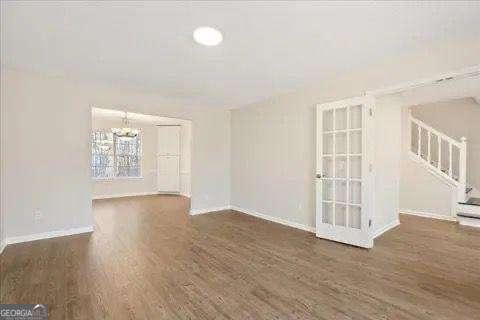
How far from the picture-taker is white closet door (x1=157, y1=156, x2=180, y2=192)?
8.30 meters

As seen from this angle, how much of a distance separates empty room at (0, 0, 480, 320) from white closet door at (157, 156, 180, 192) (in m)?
2.47

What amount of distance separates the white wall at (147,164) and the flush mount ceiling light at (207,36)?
514cm

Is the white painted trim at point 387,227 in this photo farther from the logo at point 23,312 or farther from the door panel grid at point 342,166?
the logo at point 23,312

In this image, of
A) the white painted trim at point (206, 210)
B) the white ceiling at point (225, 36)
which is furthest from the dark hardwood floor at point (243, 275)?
the white ceiling at point (225, 36)

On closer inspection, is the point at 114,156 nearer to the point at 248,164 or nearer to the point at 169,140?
the point at 169,140

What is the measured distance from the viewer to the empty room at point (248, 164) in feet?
7.13

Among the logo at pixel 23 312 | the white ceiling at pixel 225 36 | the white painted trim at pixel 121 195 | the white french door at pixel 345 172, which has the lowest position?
the white painted trim at pixel 121 195

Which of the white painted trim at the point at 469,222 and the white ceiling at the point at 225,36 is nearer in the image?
the white ceiling at the point at 225,36

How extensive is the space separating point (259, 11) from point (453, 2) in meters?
1.61

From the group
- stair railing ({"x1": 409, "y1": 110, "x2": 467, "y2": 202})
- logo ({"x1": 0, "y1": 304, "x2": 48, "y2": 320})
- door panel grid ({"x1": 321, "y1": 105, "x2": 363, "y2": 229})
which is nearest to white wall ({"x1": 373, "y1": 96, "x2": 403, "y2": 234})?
door panel grid ({"x1": 321, "y1": 105, "x2": 363, "y2": 229})

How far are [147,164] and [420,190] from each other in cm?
755

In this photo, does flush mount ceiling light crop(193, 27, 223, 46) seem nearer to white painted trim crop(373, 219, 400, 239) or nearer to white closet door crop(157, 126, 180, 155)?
white painted trim crop(373, 219, 400, 239)

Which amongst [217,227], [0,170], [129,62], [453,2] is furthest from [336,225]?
[0,170]

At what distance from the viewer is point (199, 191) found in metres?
5.40
